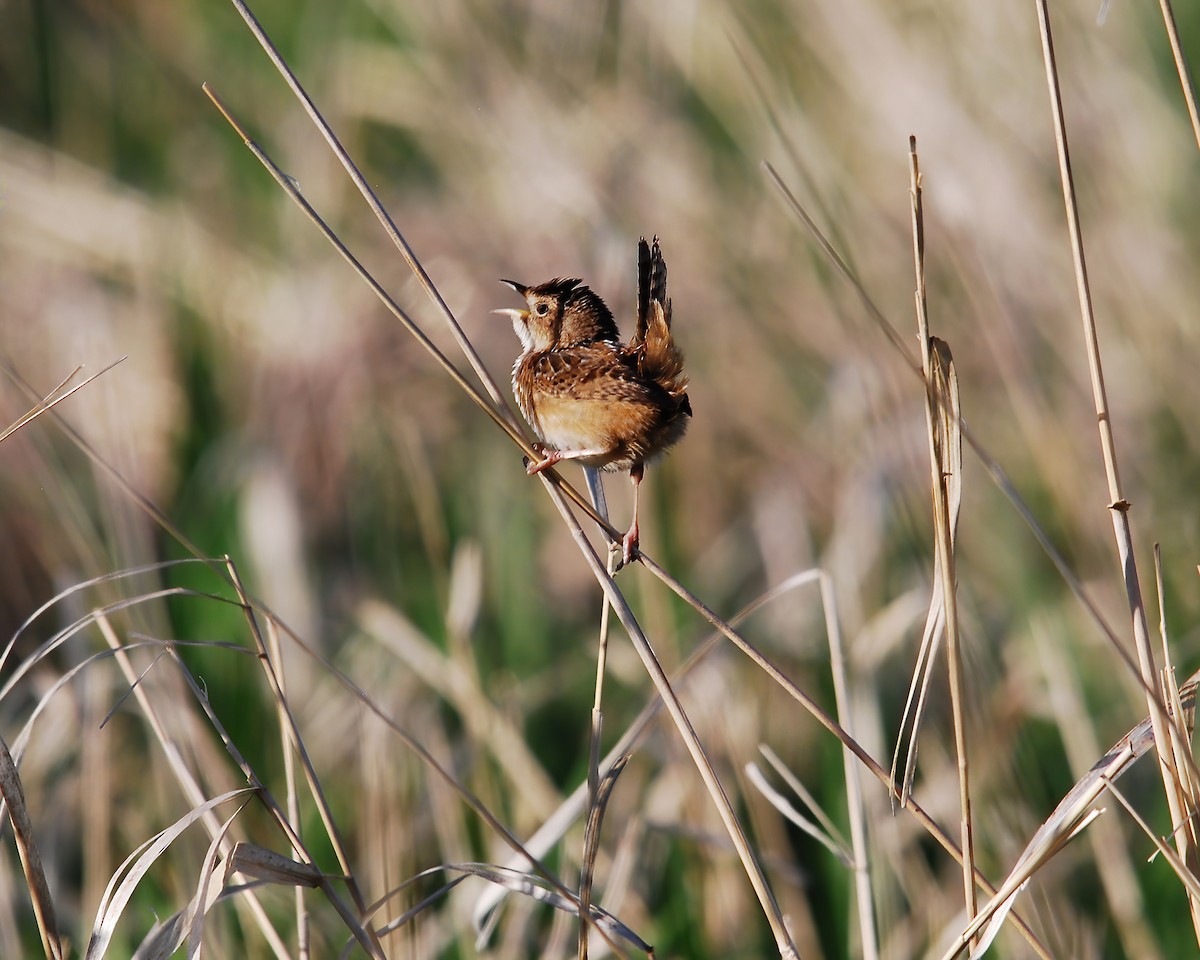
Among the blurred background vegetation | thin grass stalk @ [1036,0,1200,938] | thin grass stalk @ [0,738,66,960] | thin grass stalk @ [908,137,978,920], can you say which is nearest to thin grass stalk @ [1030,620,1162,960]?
the blurred background vegetation

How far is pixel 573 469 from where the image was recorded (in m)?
4.40

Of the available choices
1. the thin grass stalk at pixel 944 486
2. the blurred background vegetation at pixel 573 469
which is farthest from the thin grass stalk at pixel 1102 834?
the thin grass stalk at pixel 944 486

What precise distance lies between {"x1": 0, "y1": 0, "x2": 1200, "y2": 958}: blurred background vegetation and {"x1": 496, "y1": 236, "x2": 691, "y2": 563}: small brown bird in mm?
325

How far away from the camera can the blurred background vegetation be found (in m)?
2.80

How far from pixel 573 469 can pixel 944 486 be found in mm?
2974

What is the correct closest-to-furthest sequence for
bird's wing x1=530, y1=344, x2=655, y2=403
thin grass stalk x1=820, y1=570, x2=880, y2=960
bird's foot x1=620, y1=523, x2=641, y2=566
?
bird's foot x1=620, y1=523, x2=641, y2=566
thin grass stalk x1=820, y1=570, x2=880, y2=960
bird's wing x1=530, y1=344, x2=655, y2=403

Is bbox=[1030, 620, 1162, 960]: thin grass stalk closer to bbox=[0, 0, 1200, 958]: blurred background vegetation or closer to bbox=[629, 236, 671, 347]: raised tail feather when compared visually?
bbox=[0, 0, 1200, 958]: blurred background vegetation

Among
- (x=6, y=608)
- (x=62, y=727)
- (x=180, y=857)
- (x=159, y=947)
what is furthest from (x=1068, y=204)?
(x=6, y=608)

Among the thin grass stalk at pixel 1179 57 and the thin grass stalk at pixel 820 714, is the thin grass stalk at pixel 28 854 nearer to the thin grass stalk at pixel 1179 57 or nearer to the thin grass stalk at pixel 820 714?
the thin grass stalk at pixel 820 714

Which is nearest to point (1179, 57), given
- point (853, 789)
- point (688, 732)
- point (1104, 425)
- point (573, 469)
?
point (1104, 425)

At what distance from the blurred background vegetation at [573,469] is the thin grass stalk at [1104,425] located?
43 cm

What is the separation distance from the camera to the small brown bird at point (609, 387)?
2.01 meters

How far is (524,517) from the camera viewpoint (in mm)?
3914

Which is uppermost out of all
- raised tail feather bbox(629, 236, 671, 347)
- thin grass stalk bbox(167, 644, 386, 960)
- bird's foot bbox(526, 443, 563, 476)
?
raised tail feather bbox(629, 236, 671, 347)
